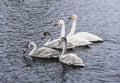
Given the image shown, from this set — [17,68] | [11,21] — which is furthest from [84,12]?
[17,68]

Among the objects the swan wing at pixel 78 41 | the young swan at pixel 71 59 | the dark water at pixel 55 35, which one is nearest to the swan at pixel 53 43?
the dark water at pixel 55 35

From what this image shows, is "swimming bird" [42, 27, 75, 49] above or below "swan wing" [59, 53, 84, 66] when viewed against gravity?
above

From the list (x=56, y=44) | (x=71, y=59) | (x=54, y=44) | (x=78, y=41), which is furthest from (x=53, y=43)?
(x=71, y=59)

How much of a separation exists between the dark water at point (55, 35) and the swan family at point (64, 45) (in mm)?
379

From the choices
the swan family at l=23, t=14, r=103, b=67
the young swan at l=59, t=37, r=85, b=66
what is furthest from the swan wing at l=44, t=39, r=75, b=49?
the young swan at l=59, t=37, r=85, b=66

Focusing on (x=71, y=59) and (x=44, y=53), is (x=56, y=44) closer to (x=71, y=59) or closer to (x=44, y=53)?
(x=44, y=53)

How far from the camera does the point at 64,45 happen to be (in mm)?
25969

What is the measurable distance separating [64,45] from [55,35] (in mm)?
3419

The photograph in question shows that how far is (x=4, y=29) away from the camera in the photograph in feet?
98.5

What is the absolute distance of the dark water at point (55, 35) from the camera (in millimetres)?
23234

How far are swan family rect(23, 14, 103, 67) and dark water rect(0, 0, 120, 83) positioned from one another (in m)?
0.38

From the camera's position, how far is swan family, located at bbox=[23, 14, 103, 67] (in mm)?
24734

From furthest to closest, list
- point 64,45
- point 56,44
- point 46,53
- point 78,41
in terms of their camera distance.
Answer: point 78,41
point 56,44
point 64,45
point 46,53

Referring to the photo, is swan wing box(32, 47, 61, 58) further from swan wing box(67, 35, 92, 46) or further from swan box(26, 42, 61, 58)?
swan wing box(67, 35, 92, 46)
